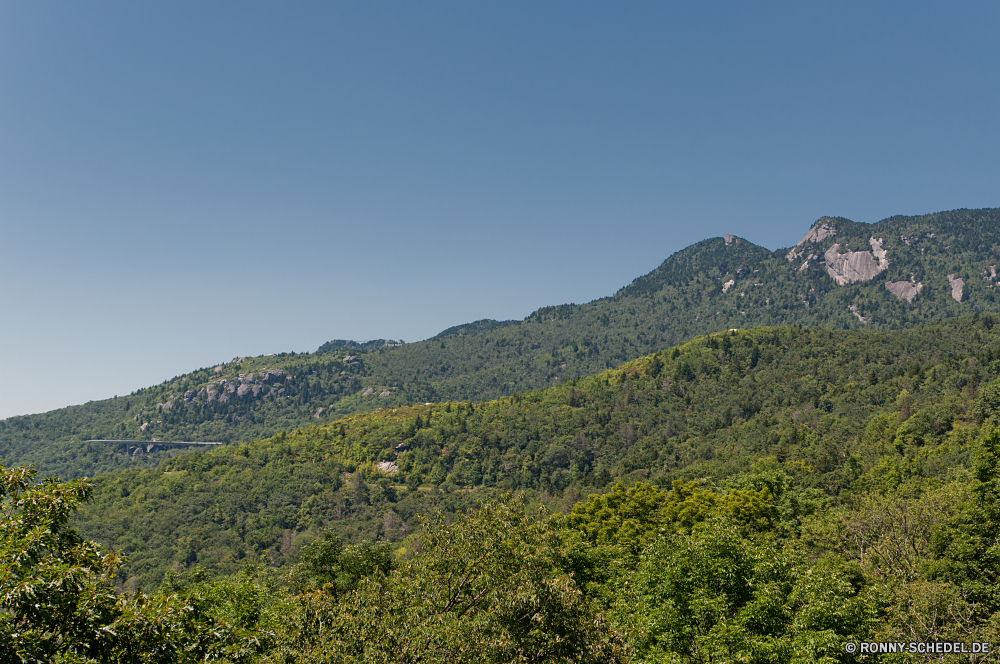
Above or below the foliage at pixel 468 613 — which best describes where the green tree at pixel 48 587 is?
above

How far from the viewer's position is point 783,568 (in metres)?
37.6

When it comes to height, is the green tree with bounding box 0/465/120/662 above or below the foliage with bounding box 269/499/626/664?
above

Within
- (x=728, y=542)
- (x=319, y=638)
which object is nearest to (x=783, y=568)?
(x=728, y=542)

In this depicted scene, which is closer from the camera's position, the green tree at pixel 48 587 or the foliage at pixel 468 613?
the green tree at pixel 48 587

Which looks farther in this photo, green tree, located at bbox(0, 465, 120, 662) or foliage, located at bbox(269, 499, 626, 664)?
foliage, located at bbox(269, 499, 626, 664)

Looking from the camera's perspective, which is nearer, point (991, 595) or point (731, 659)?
point (731, 659)

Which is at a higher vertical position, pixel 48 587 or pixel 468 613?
pixel 48 587

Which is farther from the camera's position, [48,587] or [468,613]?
[468,613]

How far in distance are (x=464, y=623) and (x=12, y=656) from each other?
12935mm

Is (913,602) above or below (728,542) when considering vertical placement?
below

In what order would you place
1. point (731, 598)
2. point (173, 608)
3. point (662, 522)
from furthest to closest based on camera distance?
point (662, 522), point (731, 598), point (173, 608)

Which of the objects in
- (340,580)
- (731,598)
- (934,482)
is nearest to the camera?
(731,598)

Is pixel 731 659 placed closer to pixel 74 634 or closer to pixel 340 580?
pixel 74 634

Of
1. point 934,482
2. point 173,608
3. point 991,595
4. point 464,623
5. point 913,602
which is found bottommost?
point 934,482
